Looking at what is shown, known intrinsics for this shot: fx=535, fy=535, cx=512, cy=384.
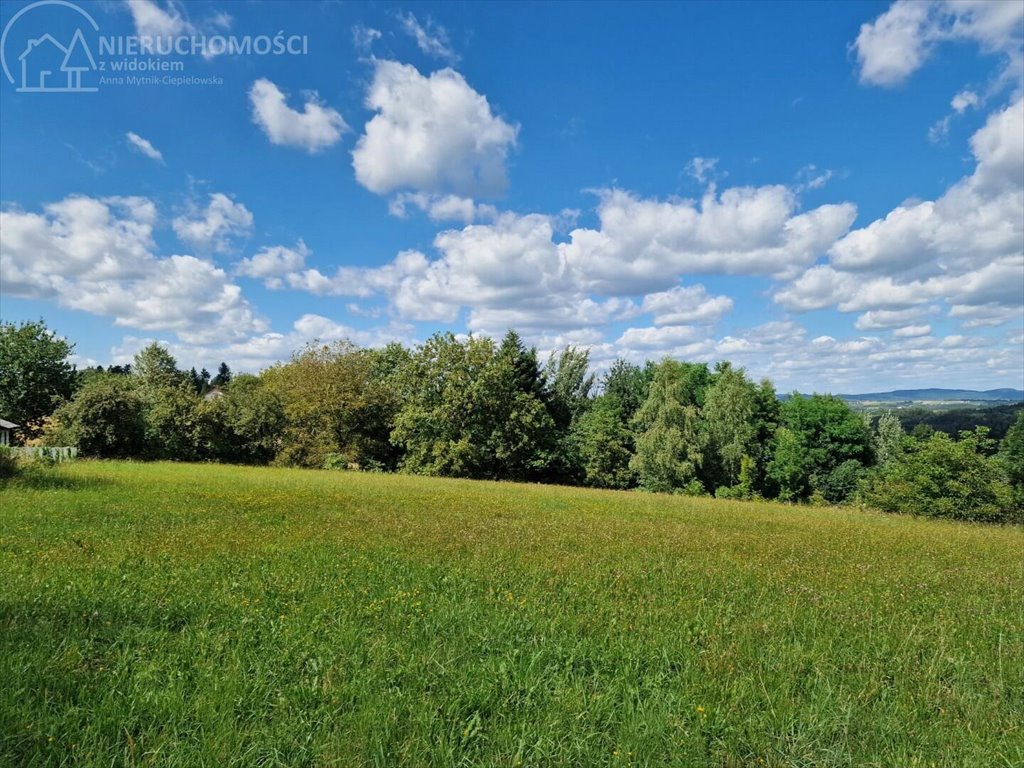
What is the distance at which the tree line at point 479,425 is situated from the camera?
39906 mm

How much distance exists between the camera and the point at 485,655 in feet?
16.5

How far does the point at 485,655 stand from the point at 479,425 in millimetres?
40304

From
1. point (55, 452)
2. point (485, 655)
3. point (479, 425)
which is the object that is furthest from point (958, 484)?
point (55, 452)

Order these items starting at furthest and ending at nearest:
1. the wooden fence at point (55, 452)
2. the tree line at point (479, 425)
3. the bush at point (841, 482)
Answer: the bush at point (841, 482) < the tree line at point (479, 425) < the wooden fence at point (55, 452)

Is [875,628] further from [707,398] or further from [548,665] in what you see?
[707,398]

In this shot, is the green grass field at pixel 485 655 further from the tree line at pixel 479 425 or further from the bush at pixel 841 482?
the bush at pixel 841 482

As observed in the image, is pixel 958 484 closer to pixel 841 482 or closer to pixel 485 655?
pixel 841 482

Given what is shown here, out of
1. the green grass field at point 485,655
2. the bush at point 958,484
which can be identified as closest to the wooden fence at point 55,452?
the green grass field at point 485,655

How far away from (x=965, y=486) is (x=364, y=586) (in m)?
34.8

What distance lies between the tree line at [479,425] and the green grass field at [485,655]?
Result: 31.5 metres

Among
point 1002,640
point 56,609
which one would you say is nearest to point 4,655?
point 56,609

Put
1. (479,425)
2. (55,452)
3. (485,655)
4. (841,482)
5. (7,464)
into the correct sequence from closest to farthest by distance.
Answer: (485,655) < (7,464) < (55,452) < (479,425) < (841,482)

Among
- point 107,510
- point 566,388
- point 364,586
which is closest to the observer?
point 364,586

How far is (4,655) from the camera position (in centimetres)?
440
